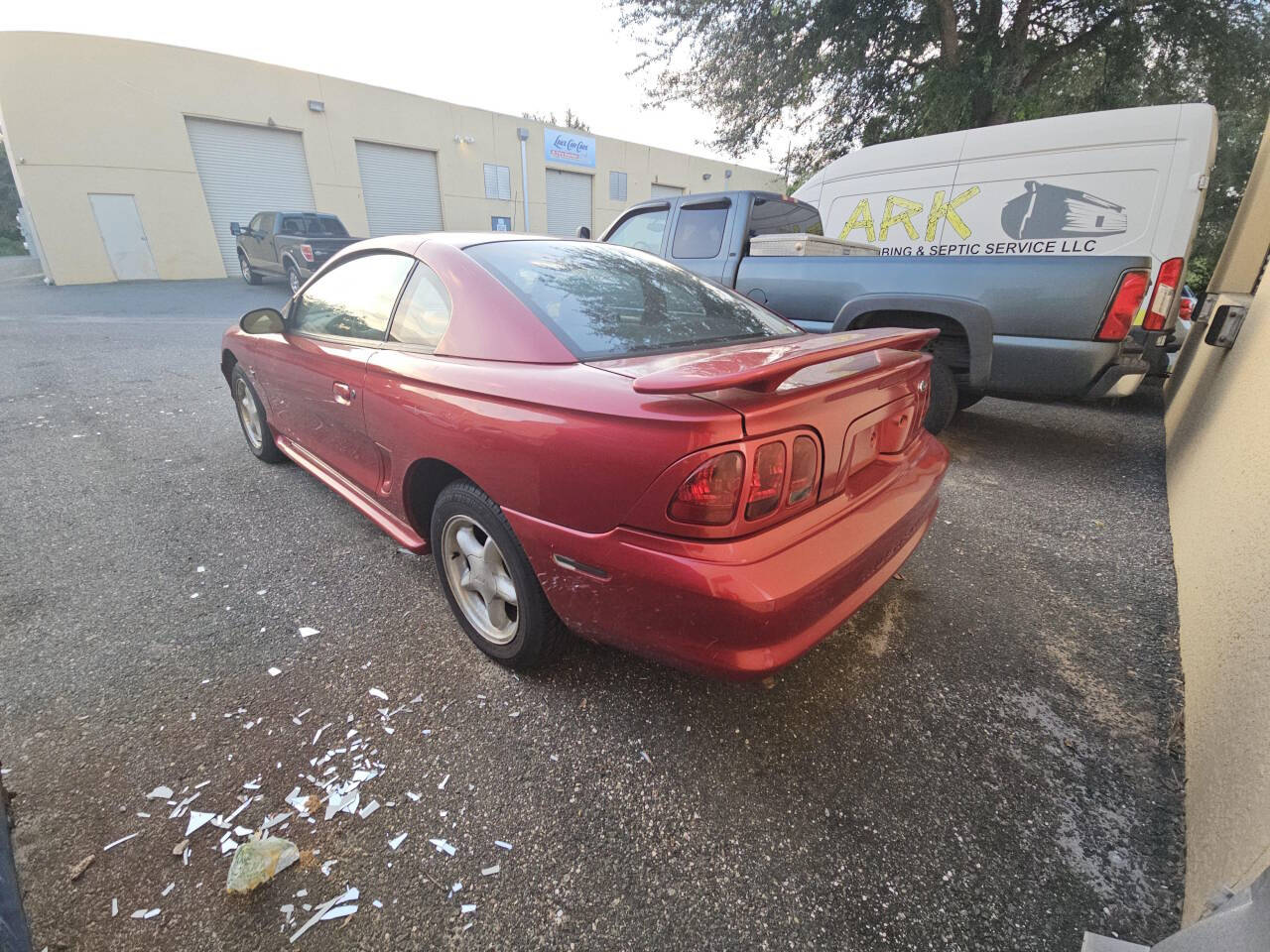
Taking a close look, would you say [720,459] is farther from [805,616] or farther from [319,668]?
[319,668]

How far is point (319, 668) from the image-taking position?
2.14 meters

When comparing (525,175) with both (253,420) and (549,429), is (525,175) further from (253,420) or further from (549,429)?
(549,429)

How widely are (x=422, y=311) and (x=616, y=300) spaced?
80 centimetres

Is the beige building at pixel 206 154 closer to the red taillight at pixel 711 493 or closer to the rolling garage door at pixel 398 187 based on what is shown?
the rolling garage door at pixel 398 187

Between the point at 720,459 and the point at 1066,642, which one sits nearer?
the point at 720,459

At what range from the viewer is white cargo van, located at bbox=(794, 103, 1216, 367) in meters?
4.52

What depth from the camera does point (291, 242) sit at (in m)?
12.6

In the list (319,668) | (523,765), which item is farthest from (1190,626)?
(319,668)

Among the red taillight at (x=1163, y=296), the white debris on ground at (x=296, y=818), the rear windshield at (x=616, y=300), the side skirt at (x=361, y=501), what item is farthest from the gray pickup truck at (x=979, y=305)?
the white debris on ground at (x=296, y=818)

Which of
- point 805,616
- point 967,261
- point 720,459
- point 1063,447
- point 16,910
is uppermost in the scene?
point 967,261

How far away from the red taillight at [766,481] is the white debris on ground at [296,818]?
45.2 inches

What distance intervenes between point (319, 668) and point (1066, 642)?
3.05m

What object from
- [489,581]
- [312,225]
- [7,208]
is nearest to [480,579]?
[489,581]

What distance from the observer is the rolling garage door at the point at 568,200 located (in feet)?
77.1
